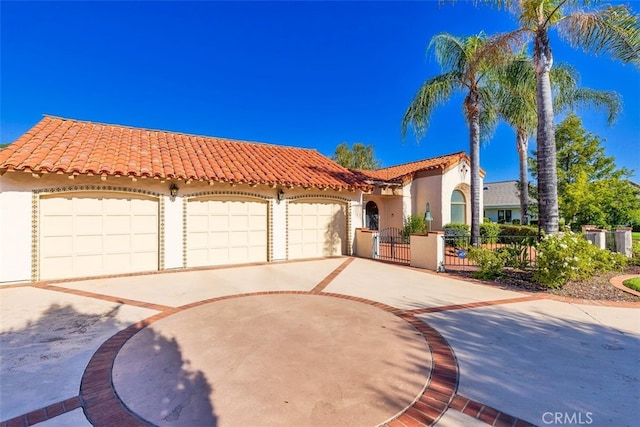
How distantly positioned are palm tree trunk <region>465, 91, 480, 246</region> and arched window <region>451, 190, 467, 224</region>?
6097 mm

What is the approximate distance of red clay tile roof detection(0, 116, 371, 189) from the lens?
8773mm

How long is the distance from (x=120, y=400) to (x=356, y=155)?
3667 centimetres

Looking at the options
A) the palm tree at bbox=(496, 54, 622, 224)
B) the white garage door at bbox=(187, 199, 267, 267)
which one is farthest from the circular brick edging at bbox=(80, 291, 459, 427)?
the palm tree at bbox=(496, 54, 622, 224)

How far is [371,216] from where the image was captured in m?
20.9

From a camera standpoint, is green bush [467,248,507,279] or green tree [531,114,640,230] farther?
green tree [531,114,640,230]

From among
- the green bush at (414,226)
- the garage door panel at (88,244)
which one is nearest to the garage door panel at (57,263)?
the garage door panel at (88,244)

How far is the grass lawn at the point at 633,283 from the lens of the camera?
7395 mm

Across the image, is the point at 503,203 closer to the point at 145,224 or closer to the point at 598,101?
the point at 598,101

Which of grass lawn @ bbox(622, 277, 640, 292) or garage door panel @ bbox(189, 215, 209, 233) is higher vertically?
garage door panel @ bbox(189, 215, 209, 233)

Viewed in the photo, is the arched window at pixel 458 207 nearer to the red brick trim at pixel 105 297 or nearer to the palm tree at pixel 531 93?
the palm tree at pixel 531 93

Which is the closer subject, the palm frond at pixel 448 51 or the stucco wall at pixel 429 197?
the palm frond at pixel 448 51

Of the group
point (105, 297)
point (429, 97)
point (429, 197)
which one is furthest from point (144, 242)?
point (429, 197)

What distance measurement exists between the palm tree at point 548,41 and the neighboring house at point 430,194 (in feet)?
28.8

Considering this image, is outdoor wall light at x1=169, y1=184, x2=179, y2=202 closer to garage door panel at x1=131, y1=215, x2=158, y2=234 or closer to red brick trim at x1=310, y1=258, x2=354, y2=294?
garage door panel at x1=131, y1=215, x2=158, y2=234
